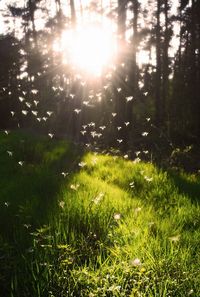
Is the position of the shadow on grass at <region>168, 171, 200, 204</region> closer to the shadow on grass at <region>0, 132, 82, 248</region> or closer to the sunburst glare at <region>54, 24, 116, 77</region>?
the shadow on grass at <region>0, 132, 82, 248</region>

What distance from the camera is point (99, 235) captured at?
13.1 ft

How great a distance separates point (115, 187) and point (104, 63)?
25.5 m

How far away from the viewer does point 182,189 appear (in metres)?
5.82

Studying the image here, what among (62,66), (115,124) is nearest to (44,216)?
(115,124)

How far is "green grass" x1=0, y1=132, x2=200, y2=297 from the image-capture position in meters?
2.99

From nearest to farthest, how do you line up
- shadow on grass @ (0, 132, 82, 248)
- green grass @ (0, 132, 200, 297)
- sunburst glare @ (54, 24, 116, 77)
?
green grass @ (0, 132, 200, 297) → shadow on grass @ (0, 132, 82, 248) → sunburst glare @ (54, 24, 116, 77)

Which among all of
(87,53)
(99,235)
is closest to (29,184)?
(99,235)

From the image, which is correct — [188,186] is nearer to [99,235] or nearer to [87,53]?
[99,235]

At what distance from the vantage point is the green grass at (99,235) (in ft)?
9.81

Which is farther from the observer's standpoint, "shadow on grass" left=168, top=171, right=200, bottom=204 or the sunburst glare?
the sunburst glare

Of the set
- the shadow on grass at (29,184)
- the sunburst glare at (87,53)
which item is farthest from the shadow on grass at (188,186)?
the sunburst glare at (87,53)

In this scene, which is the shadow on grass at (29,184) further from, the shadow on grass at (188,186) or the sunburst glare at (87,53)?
the sunburst glare at (87,53)

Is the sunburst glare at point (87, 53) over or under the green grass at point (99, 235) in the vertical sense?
over

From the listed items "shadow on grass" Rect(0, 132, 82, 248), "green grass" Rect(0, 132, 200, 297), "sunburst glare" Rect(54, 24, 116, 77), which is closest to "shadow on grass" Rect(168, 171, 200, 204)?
"green grass" Rect(0, 132, 200, 297)
